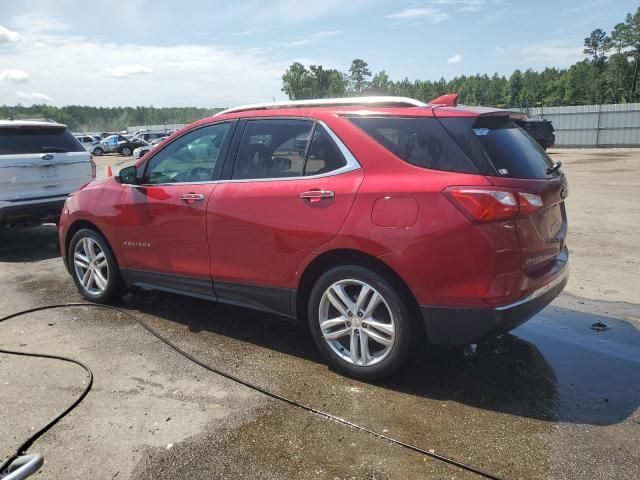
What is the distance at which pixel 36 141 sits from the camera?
7.79 m

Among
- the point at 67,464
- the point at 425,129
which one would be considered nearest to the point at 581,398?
the point at 425,129

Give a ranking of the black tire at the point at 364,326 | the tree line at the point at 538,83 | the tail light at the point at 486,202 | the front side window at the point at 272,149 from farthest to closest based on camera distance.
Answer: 1. the tree line at the point at 538,83
2. the front side window at the point at 272,149
3. the black tire at the point at 364,326
4. the tail light at the point at 486,202

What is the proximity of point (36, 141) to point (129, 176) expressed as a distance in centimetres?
382

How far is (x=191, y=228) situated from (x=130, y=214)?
0.81m

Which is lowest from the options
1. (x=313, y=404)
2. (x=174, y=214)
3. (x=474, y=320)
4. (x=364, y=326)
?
(x=313, y=404)

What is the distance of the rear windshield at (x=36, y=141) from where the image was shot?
7.48 m

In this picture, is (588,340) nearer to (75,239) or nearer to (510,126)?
(510,126)

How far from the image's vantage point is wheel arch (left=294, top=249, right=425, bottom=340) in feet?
11.1

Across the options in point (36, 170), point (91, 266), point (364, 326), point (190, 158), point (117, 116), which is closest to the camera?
point (364, 326)

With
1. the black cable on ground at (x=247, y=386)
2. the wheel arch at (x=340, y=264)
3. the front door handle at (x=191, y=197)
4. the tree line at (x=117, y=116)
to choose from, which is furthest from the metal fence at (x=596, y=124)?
the tree line at (x=117, y=116)

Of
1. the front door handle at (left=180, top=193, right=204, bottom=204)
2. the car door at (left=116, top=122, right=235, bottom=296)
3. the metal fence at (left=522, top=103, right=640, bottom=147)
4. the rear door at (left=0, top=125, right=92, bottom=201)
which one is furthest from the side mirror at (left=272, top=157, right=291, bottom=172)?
the metal fence at (left=522, top=103, right=640, bottom=147)

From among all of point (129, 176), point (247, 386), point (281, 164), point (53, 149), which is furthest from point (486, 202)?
point (53, 149)

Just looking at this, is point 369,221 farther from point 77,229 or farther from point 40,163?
point 40,163

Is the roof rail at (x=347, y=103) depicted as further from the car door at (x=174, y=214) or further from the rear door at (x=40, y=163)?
the rear door at (x=40, y=163)
